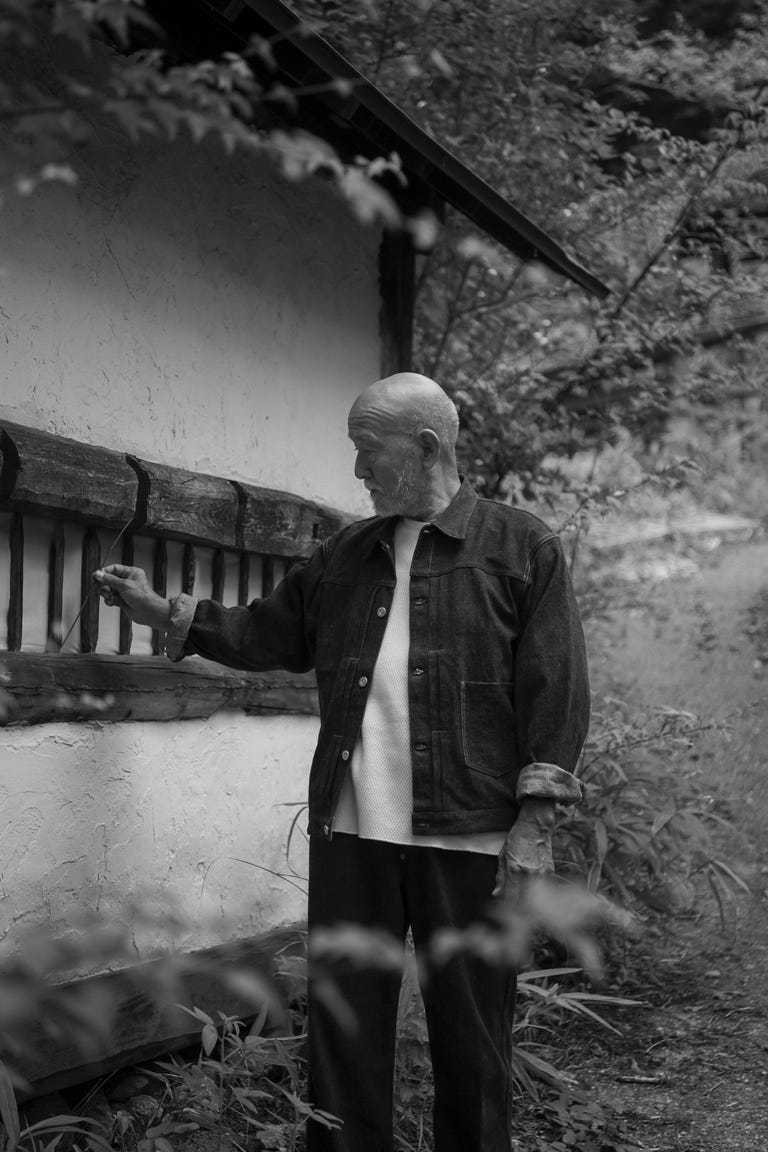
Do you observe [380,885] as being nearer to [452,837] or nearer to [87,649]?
[452,837]

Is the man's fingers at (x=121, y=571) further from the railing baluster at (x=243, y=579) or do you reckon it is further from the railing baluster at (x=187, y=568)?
Result: the railing baluster at (x=243, y=579)

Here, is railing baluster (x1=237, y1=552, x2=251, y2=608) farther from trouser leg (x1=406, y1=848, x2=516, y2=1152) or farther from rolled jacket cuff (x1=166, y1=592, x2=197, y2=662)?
trouser leg (x1=406, y1=848, x2=516, y2=1152)

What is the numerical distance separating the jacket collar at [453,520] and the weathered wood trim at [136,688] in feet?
2.72

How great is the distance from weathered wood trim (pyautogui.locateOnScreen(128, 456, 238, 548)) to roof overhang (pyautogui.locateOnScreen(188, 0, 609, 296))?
1091 mm

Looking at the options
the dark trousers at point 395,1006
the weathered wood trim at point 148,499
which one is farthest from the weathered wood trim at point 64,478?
the dark trousers at point 395,1006

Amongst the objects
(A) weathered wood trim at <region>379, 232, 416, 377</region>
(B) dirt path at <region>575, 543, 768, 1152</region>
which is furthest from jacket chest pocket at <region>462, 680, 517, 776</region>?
(A) weathered wood trim at <region>379, 232, 416, 377</region>

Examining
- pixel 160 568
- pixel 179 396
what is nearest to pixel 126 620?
pixel 160 568

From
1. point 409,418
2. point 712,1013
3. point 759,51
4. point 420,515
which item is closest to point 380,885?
point 420,515

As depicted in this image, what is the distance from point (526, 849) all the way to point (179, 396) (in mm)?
1760

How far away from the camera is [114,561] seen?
3.33m

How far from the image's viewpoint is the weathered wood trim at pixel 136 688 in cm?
298

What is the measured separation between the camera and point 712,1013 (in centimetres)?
457

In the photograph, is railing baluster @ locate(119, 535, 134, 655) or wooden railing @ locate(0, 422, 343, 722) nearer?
wooden railing @ locate(0, 422, 343, 722)

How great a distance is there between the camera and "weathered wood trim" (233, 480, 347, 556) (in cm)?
381
